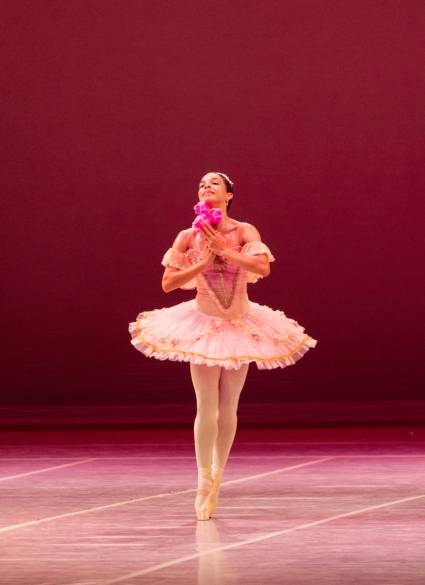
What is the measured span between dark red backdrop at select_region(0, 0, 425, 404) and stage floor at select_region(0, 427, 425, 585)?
0.85 meters

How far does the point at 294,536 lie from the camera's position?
4.55 m

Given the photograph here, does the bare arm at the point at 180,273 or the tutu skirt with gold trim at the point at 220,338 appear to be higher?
the bare arm at the point at 180,273

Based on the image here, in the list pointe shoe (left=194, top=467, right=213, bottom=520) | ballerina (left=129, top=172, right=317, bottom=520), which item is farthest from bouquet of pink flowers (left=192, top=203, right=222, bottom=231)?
pointe shoe (left=194, top=467, right=213, bottom=520)

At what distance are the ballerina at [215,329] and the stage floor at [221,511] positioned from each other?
0.29m

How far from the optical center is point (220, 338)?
5.01m

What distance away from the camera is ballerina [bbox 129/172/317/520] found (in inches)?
197

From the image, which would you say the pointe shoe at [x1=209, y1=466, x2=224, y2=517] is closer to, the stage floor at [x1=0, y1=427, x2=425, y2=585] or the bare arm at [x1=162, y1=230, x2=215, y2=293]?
the stage floor at [x1=0, y1=427, x2=425, y2=585]

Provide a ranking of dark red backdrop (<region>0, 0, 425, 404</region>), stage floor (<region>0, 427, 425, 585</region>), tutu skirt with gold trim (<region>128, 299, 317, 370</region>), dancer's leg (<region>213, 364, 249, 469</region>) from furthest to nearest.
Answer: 1. dark red backdrop (<region>0, 0, 425, 404</region>)
2. dancer's leg (<region>213, 364, 249, 469</region>)
3. tutu skirt with gold trim (<region>128, 299, 317, 370</region>)
4. stage floor (<region>0, 427, 425, 585</region>)

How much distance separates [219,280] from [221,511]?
2.92 feet

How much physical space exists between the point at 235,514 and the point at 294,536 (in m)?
0.61

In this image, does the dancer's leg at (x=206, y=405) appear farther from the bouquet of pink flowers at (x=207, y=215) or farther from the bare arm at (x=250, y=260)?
the bouquet of pink flowers at (x=207, y=215)

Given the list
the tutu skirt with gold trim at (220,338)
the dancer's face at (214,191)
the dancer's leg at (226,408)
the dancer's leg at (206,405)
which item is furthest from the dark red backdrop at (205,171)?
the dancer's leg at (206,405)

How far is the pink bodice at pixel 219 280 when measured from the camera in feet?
16.8

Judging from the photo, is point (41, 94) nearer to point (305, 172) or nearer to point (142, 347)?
point (305, 172)
